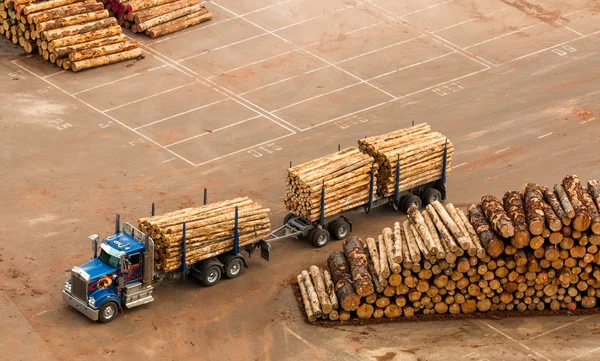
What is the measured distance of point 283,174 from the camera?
57.7m

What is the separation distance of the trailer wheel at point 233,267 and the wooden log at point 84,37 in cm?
1980

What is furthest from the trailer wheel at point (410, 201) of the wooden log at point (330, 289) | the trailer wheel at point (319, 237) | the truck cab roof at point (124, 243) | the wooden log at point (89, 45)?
the wooden log at point (89, 45)

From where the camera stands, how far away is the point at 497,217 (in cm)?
4772

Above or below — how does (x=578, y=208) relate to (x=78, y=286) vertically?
above

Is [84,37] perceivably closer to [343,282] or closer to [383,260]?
[343,282]

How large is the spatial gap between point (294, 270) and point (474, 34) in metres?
23.3

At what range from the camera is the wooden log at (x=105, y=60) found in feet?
217

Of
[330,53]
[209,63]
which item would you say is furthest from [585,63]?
[209,63]

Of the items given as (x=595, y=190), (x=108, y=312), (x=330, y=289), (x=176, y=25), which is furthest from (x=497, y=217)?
(x=176, y=25)

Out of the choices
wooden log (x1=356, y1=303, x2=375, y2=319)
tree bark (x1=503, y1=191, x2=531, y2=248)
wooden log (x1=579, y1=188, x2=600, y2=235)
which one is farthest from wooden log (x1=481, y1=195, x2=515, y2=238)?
wooden log (x1=356, y1=303, x2=375, y2=319)

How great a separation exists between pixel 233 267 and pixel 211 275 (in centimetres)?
88

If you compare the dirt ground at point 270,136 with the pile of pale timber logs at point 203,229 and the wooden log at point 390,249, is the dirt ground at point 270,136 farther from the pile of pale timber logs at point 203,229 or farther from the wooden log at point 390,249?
Answer: the wooden log at point 390,249

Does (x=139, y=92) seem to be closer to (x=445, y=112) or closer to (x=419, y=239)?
(x=445, y=112)

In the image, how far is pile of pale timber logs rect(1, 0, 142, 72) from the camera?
218ft
